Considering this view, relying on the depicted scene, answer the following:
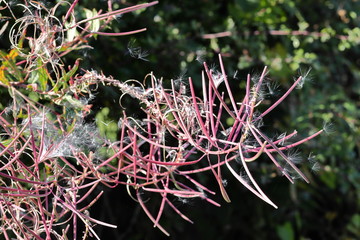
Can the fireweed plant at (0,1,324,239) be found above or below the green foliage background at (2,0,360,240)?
above

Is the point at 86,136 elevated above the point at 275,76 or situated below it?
above

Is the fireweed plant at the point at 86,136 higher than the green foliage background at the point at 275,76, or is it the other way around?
the fireweed plant at the point at 86,136

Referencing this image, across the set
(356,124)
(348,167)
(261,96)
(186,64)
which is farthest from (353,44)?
(261,96)

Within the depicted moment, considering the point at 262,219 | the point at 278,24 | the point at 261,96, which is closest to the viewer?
the point at 261,96

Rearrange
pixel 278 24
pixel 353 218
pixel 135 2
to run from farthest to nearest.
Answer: pixel 353 218 < pixel 278 24 < pixel 135 2

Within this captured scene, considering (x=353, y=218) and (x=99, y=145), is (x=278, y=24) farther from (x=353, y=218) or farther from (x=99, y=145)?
(x=99, y=145)

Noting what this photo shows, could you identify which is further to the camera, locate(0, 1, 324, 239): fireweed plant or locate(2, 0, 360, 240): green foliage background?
locate(2, 0, 360, 240): green foliage background

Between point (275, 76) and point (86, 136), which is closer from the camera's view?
point (86, 136)

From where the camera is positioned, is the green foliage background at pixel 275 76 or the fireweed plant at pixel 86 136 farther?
the green foliage background at pixel 275 76
